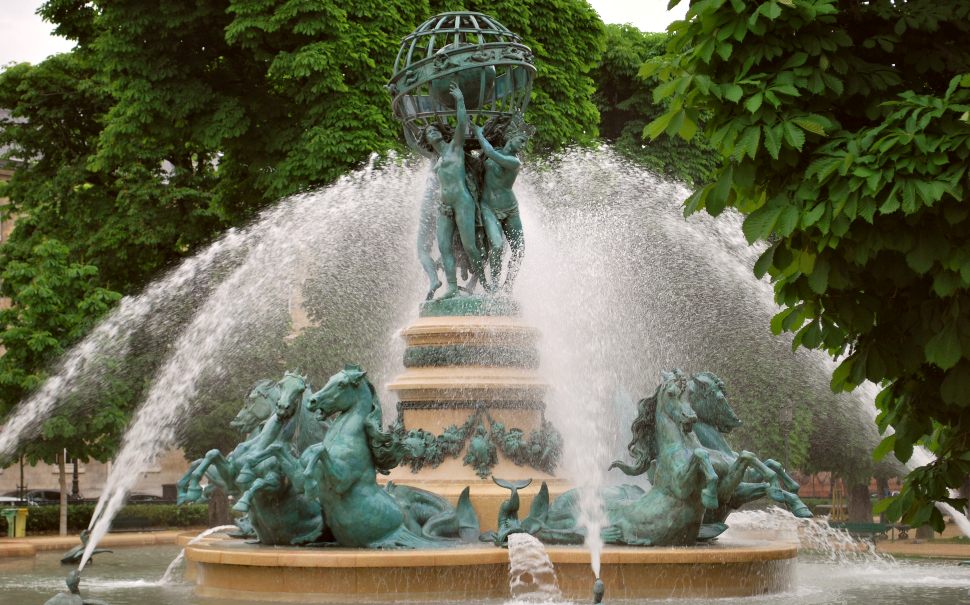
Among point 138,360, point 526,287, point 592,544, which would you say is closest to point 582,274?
point 526,287

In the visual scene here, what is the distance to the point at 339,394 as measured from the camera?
1209 cm

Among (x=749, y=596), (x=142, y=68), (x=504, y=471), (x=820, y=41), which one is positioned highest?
(x=142, y=68)

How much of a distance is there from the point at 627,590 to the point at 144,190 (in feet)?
68.2

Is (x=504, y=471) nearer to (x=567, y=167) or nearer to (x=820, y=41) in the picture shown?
(x=820, y=41)

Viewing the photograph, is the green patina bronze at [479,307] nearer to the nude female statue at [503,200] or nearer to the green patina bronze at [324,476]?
the nude female statue at [503,200]

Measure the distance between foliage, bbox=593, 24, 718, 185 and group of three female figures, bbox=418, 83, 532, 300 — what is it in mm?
17981

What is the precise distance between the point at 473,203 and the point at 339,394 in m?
4.38

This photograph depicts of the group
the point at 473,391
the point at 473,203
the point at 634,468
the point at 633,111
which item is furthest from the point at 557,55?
the point at 634,468

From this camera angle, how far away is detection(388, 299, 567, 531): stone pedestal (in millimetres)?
14188

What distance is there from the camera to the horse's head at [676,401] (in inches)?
479

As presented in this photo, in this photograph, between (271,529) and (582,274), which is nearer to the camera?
(271,529)

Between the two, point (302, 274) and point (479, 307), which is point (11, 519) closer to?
point (302, 274)

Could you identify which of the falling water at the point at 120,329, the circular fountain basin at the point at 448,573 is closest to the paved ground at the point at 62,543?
the falling water at the point at 120,329

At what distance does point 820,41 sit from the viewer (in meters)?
7.42
